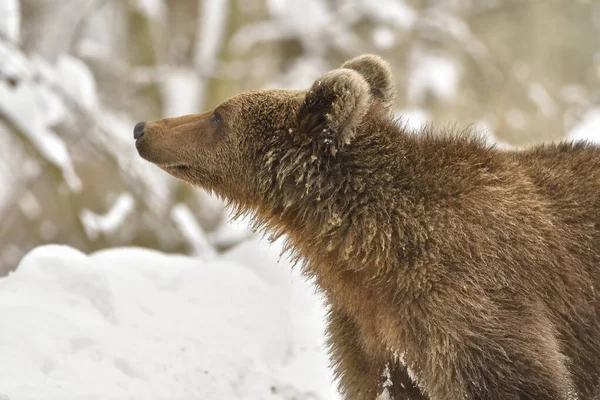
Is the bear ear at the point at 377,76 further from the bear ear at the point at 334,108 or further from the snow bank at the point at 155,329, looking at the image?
the snow bank at the point at 155,329

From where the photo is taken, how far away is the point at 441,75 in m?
14.5

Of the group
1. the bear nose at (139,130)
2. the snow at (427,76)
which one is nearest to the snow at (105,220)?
the bear nose at (139,130)

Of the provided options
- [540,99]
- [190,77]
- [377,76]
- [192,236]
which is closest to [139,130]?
[377,76]

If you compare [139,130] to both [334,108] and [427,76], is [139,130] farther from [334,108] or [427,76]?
[427,76]

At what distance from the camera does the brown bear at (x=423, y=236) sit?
3268 millimetres

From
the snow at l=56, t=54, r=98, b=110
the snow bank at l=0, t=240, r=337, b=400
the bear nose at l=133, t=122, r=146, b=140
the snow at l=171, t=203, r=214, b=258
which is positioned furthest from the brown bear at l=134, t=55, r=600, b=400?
the snow at l=56, t=54, r=98, b=110

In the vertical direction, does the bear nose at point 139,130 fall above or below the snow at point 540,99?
below

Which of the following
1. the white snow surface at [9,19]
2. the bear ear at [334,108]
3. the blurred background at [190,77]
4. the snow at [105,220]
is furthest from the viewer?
the blurred background at [190,77]

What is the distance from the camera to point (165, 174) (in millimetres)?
11977

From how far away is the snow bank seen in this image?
3.72 m

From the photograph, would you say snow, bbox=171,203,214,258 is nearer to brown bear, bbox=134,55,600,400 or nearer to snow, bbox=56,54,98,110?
snow, bbox=56,54,98,110

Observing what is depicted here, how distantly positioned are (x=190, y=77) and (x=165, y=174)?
5.22 ft

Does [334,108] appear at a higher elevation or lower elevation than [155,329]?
higher

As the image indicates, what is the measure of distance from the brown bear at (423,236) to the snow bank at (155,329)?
739 millimetres
